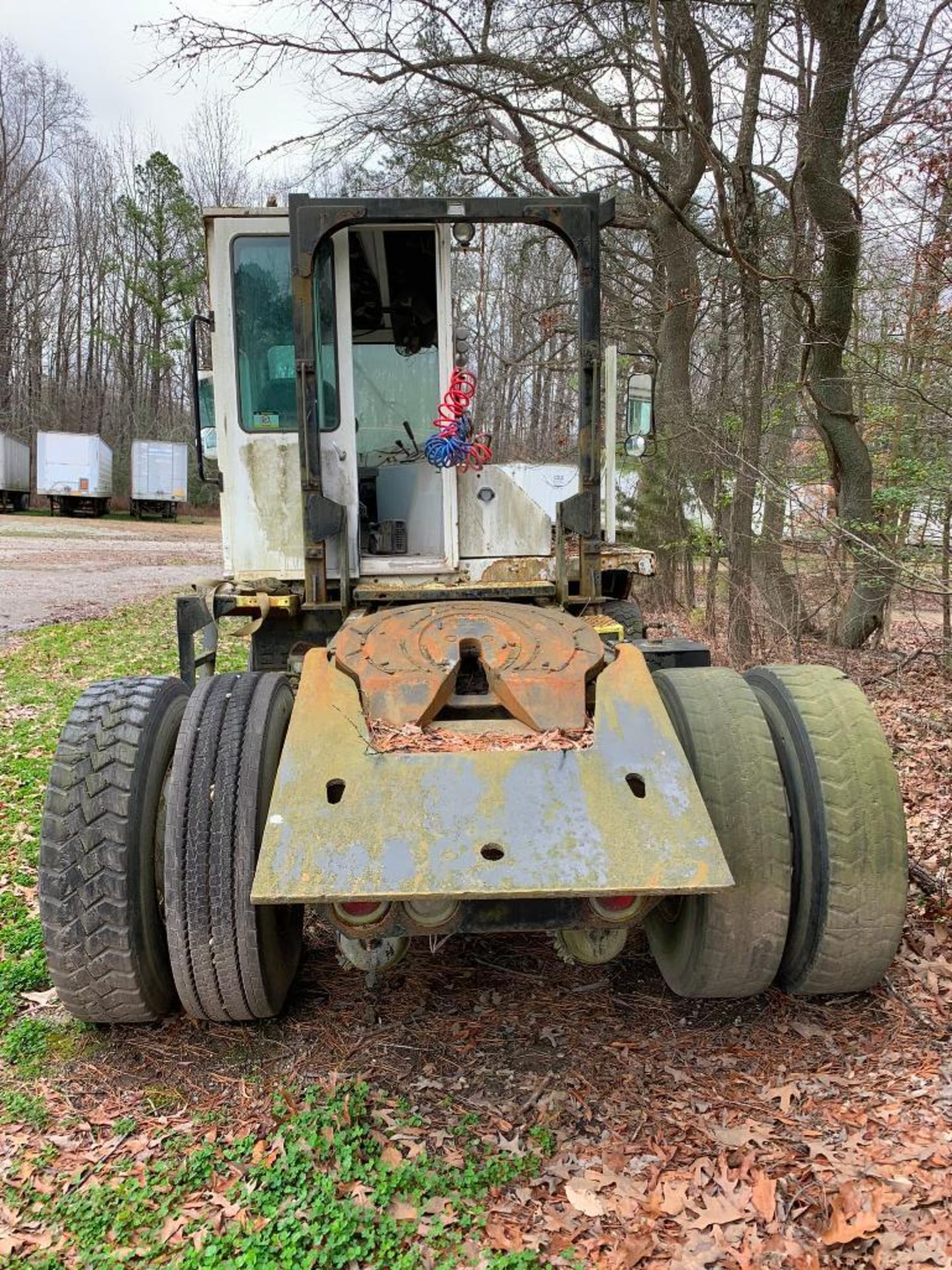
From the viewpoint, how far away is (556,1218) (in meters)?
2.44

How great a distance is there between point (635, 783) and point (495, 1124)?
1.10 m

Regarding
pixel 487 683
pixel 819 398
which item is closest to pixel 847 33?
pixel 819 398

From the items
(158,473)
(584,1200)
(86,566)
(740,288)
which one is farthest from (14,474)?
(584,1200)

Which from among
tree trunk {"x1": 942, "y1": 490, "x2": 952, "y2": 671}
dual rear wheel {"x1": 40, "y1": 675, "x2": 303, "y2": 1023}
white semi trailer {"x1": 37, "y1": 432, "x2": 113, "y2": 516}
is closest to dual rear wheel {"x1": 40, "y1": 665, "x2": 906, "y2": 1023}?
dual rear wheel {"x1": 40, "y1": 675, "x2": 303, "y2": 1023}

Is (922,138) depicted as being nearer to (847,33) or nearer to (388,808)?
(847,33)

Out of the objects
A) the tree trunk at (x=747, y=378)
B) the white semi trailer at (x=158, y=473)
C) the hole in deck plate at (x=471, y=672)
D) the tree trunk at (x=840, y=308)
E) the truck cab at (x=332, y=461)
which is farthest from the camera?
the white semi trailer at (x=158, y=473)

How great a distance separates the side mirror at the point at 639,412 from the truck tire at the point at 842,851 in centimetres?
217

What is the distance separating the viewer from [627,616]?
16.0 ft

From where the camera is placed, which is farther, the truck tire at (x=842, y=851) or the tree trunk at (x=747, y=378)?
the tree trunk at (x=747, y=378)

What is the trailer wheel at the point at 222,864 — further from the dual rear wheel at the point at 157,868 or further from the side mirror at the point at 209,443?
the side mirror at the point at 209,443

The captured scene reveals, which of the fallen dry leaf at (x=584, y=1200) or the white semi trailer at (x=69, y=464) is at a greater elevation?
the white semi trailer at (x=69, y=464)

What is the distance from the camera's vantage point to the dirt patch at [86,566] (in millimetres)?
13445

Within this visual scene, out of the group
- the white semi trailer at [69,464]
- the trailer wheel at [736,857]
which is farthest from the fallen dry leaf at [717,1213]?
the white semi trailer at [69,464]

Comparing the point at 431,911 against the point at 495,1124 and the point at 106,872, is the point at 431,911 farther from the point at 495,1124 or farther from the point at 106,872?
the point at 106,872
